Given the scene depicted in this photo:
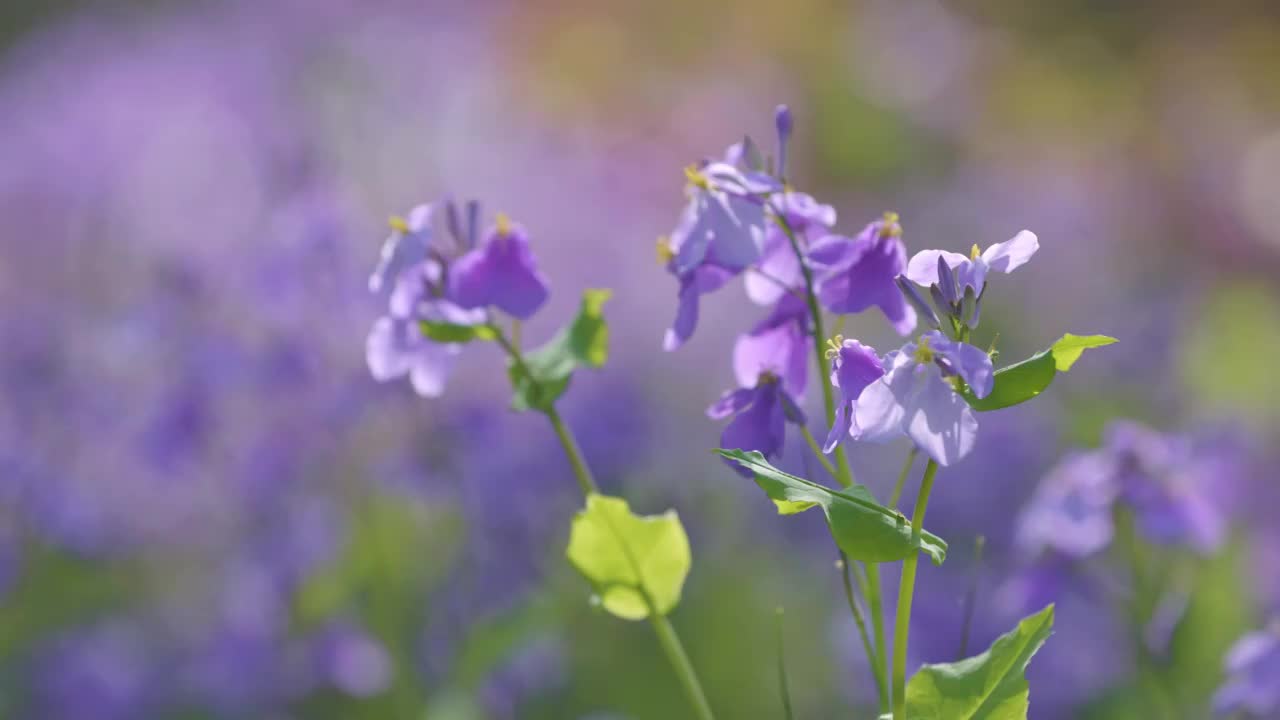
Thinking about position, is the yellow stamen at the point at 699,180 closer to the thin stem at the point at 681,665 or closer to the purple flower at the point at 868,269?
the purple flower at the point at 868,269

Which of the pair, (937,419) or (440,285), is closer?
(937,419)

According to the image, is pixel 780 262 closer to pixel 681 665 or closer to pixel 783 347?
pixel 783 347

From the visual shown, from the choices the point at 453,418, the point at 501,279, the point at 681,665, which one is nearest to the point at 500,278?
the point at 501,279

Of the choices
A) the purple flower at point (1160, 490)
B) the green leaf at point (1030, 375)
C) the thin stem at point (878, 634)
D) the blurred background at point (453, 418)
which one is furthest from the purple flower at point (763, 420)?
the purple flower at point (1160, 490)

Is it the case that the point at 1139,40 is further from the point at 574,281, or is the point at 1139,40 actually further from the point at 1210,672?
the point at 1210,672

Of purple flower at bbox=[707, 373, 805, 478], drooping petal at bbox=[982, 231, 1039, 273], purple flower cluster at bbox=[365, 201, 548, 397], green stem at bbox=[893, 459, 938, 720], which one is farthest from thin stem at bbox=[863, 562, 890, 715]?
purple flower cluster at bbox=[365, 201, 548, 397]

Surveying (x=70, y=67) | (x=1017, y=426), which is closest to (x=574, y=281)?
(x=1017, y=426)
